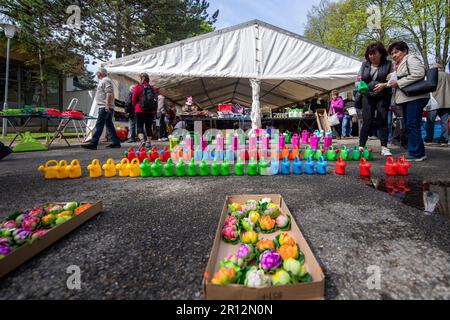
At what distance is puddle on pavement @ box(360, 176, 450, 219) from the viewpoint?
1.87 m

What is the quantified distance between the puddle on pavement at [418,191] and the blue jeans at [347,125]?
7552 mm

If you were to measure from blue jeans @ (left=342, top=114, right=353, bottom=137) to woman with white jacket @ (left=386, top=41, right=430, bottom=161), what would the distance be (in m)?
6.39

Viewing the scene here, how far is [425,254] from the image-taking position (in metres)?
1.19

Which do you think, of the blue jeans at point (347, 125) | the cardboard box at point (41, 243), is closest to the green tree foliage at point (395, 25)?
the blue jeans at point (347, 125)

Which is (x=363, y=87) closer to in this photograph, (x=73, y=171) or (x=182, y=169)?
(x=182, y=169)

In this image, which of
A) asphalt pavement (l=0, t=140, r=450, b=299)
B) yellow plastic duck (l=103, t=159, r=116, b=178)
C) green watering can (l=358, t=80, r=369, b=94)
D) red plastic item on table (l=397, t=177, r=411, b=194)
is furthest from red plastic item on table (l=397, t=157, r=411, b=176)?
yellow plastic duck (l=103, t=159, r=116, b=178)

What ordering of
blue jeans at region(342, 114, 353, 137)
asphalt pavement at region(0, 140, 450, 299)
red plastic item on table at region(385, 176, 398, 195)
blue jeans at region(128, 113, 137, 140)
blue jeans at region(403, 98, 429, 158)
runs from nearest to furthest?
asphalt pavement at region(0, 140, 450, 299) < red plastic item on table at region(385, 176, 398, 195) < blue jeans at region(403, 98, 429, 158) < blue jeans at region(128, 113, 137, 140) < blue jeans at region(342, 114, 353, 137)

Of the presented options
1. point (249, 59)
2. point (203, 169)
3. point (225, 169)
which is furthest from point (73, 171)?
point (249, 59)

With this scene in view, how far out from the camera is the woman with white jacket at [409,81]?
3.25m

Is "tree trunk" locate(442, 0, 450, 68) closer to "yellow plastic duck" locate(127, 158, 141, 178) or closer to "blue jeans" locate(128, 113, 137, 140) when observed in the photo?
"blue jeans" locate(128, 113, 137, 140)

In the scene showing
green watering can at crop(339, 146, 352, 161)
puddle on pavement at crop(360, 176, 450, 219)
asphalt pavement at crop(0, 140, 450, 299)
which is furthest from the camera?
green watering can at crop(339, 146, 352, 161)

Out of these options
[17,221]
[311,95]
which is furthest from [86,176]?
[311,95]

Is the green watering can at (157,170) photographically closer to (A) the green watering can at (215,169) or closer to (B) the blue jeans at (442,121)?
(A) the green watering can at (215,169)
